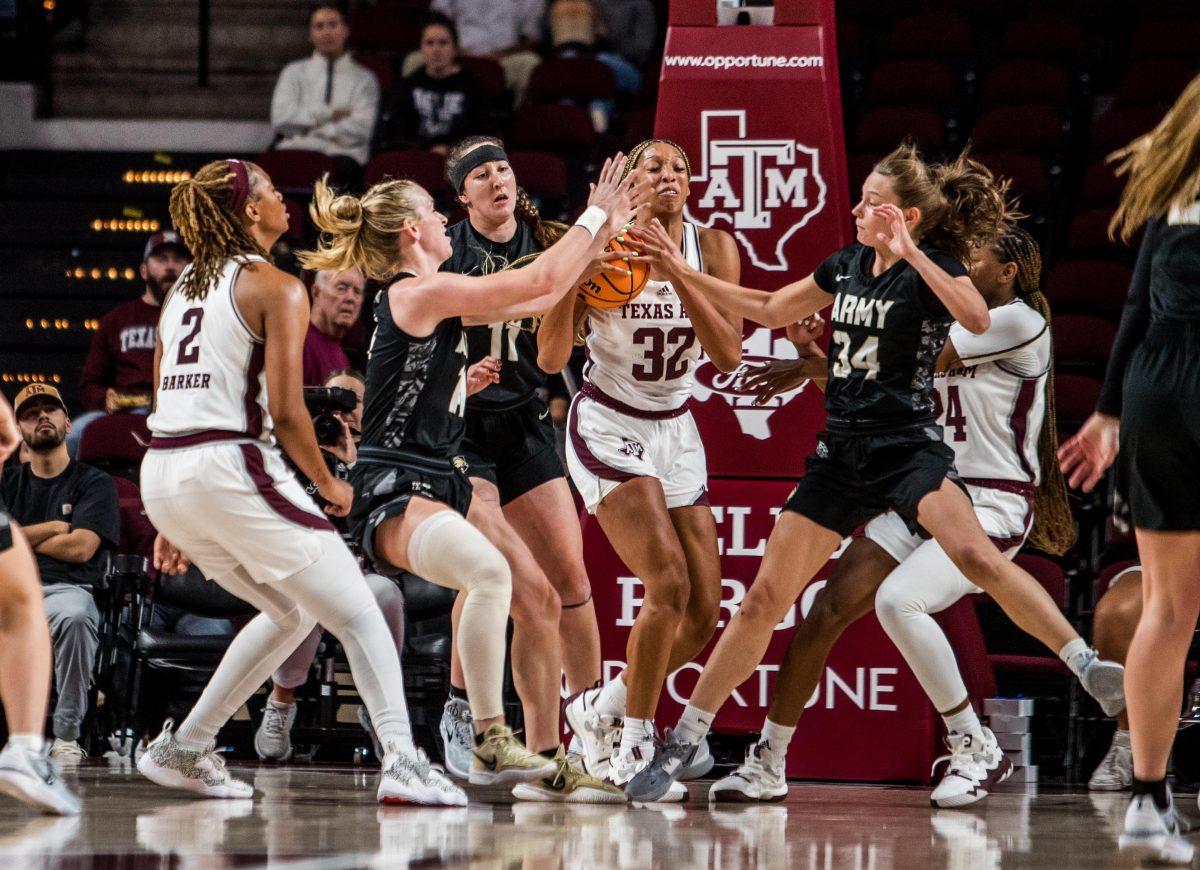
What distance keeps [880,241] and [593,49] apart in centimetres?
709

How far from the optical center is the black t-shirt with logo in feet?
24.2

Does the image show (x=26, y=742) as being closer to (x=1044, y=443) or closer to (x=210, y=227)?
(x=210, y=227)

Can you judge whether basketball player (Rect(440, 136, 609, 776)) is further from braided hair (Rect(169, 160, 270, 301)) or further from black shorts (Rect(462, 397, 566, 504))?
braided hair (Rect(169, 160, 270, 301))

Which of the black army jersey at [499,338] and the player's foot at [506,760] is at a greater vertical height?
the black army jersey at [499,338]

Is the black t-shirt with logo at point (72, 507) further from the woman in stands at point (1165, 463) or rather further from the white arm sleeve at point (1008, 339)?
the woman in stands at point (1165, 463)

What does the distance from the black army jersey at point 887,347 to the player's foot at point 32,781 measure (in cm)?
249

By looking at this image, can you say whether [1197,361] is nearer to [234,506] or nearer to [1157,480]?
[1157,480]

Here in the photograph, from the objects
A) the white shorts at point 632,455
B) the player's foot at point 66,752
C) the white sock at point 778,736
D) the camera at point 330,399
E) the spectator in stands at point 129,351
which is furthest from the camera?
the spectator in stands at point 129,351

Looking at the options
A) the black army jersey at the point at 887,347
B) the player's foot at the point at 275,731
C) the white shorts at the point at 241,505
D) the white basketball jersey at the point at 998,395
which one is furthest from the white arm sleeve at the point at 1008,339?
the player's foot at the point at 275,731

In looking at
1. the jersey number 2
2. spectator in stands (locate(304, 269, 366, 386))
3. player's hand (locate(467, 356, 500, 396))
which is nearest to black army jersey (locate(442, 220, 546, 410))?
player's hand (locate(467, 356, 500, 396))

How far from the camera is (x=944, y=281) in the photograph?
5090 mm

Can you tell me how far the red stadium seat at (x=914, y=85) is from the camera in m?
11.1

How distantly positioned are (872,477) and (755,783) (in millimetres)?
1012

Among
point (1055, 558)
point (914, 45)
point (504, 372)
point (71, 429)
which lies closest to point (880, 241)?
point (504, 372)
